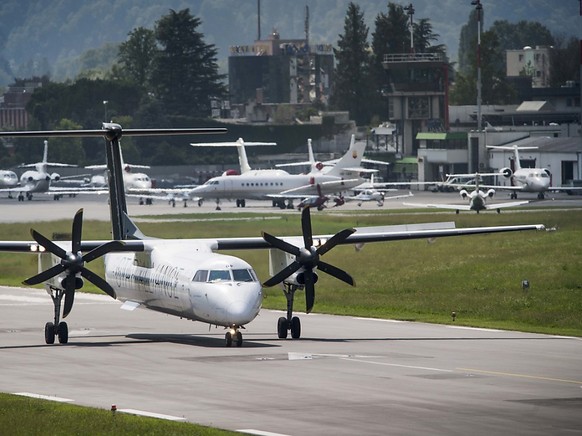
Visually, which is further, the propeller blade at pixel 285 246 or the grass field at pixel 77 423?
the propeller blade at pixel 285 246

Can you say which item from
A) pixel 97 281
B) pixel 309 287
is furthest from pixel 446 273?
pixel 97 281

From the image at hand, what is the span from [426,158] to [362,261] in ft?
328

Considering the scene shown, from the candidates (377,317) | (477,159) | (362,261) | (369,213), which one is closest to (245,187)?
(369,213)

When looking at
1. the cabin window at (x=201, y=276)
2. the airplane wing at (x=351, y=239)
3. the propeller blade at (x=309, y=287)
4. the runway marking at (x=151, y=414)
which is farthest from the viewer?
the airplane wing at (x=351, y=239)

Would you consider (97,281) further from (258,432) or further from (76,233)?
(258,432)

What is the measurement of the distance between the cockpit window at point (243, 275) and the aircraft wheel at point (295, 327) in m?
3.33

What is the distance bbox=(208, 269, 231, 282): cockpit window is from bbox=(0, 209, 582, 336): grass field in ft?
38.3

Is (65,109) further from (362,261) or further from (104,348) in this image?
(104,348)

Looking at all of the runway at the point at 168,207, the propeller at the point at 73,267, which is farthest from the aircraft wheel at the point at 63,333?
the runway at the point at 168,207

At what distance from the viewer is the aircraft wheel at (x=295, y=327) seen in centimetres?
4031

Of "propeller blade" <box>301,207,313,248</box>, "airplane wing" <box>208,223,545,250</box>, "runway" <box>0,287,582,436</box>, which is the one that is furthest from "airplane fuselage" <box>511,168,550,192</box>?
"propeller blade" <box>301,207,313,248</box>

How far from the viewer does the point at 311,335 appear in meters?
42.1

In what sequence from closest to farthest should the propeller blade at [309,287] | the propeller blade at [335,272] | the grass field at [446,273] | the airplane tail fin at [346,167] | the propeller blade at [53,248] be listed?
the propeller blade at [53,248], the propeller blade at [309,287], the propeller blade at [335,272], the grass field at [446,273], the airplane tail fin at [346,167]

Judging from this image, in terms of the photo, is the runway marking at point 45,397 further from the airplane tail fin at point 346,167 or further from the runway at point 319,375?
the airplane tail fin at point 346,167
